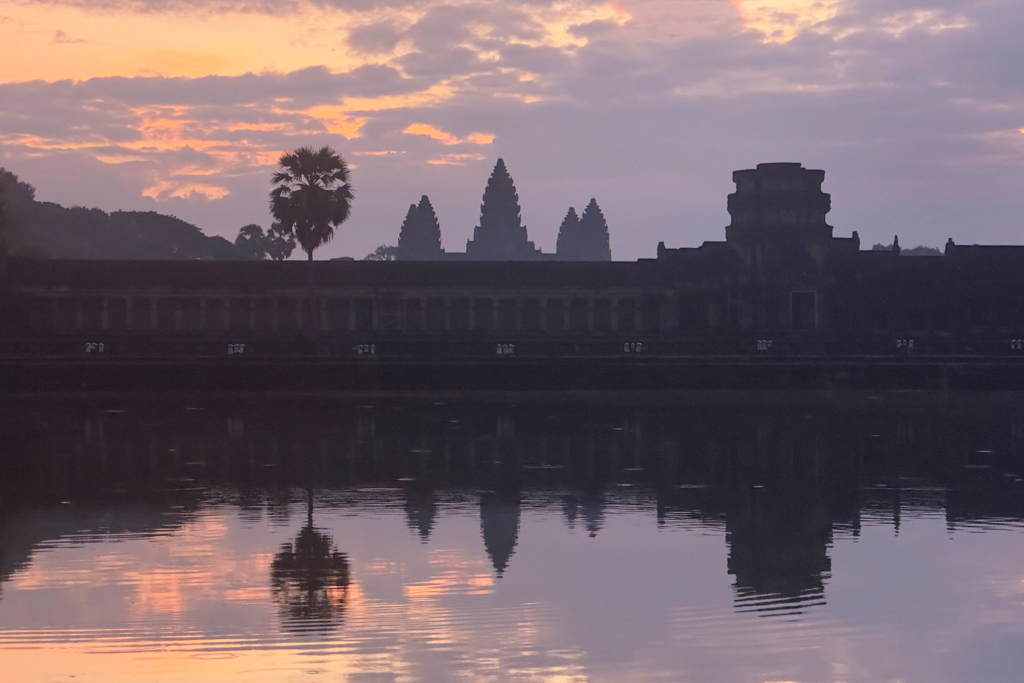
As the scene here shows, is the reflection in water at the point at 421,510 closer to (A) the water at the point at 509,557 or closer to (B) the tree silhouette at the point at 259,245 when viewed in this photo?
(A) the water at the point at 509,557

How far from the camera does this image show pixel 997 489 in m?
21.5

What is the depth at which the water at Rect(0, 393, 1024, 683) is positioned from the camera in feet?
36.1

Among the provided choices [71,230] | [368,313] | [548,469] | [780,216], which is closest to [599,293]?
[780,216]

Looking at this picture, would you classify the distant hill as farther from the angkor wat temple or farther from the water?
the water

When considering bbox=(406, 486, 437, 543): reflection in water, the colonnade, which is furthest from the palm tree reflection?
the colonnade

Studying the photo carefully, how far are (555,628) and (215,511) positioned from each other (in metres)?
8.01

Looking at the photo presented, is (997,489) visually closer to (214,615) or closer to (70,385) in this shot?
(214,615)

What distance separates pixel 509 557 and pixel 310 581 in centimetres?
245

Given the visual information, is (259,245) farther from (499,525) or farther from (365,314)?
(499,525)

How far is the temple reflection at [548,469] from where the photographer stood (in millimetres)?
15891

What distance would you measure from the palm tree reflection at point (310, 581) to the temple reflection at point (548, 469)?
4cm

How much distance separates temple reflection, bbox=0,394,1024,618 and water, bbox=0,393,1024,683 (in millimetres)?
84

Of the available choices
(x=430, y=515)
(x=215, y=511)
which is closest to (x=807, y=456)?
(x=430, y=515)

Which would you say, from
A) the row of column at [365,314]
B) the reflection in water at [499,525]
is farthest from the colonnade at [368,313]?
the reflection in water at [499,525]
